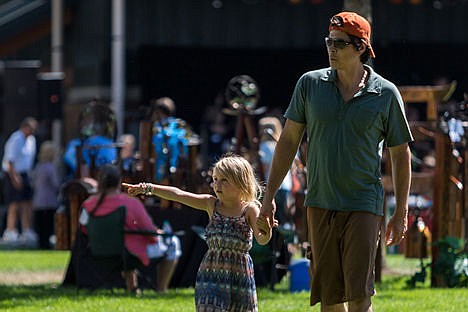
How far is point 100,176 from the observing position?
37.8ft

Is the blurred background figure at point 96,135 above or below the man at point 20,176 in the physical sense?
above

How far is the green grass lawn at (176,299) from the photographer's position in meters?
9.98

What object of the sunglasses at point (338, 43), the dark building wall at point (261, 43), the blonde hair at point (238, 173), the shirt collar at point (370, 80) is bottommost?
the blonde hair at point (238, 173)

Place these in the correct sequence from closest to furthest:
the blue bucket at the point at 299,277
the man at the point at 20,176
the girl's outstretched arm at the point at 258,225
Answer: the girl's outstretched arm at the point at 258,225 < the blue bucket at the point at 299,277 < the man at the point at 20,176

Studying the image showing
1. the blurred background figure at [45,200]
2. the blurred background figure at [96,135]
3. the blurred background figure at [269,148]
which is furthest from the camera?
the blurred background figure at [45,200]

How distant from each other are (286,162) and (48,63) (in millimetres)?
23091

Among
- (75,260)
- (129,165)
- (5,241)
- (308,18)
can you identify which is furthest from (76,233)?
(308,18)

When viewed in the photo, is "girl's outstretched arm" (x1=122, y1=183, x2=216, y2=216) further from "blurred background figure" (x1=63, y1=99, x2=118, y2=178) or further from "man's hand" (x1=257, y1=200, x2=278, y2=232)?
"blurred background figure" (x1=63, y1=99, x2=118, y2=178)

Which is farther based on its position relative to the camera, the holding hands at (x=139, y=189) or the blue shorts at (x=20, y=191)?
the blue shorts at (x=20, y=191)

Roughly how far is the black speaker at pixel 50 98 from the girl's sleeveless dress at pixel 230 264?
12.8 meters

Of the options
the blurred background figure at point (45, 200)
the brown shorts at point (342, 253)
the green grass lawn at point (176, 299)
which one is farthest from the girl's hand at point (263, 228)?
Result: the blurred background figure at point (45, 200)

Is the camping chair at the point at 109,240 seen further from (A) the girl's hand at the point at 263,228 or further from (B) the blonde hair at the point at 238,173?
(A) the girl's hand at the point at 263,228

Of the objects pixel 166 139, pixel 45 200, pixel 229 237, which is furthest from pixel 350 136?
pixel 45 200

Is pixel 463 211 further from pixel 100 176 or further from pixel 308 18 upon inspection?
pixel 308 18
